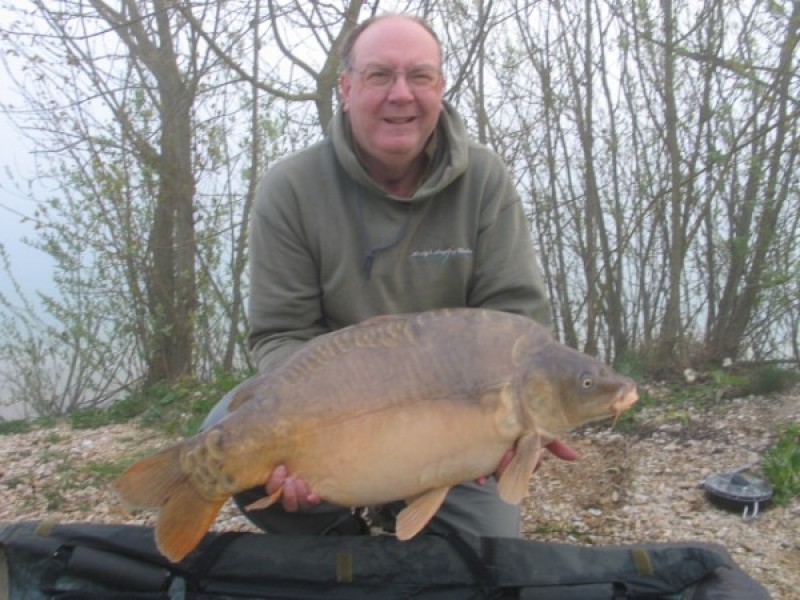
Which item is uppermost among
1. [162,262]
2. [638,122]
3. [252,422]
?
[638,122]

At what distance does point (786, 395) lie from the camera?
9.57 ft

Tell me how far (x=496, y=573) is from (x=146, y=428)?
217cm

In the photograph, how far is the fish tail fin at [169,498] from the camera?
58.1 inches

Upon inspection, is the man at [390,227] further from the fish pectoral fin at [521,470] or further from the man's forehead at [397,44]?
the fish pectoral fin at [521,470]

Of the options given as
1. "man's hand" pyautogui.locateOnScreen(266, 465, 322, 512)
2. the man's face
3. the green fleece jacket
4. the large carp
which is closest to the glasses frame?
the man's face

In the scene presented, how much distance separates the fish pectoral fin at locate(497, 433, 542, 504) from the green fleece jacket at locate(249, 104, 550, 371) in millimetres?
517

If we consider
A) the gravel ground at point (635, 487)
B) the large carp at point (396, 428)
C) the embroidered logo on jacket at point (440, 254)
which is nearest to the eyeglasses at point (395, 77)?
the embroidered logo on jacket at point (440, 254)

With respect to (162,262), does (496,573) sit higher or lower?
lower

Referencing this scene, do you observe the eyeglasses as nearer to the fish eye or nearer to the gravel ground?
the fish eye

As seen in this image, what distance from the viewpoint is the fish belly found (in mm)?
1461

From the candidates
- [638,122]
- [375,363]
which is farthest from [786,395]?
[375,363]

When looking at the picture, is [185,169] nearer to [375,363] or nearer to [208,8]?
[208,8]

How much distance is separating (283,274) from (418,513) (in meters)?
0.70

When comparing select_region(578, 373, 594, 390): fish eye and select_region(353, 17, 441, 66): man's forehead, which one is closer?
select_region(578, 373, 594, 390): fish eye
